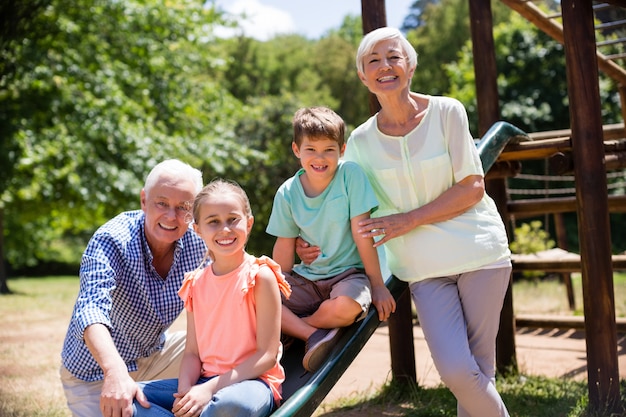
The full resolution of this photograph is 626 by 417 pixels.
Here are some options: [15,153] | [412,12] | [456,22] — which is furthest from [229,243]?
[412,12]

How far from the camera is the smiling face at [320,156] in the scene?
112 inches

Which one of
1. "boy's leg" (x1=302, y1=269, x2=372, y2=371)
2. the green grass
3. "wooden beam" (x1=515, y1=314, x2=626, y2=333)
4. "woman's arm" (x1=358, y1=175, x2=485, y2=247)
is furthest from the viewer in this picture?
"wooden beam" (x1=515, y1=314, x2=626, y2=333)

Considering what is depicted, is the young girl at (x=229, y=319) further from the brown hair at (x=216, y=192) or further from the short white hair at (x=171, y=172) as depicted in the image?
the short white hair at (x=171, y=172)

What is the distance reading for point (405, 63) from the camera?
291cm

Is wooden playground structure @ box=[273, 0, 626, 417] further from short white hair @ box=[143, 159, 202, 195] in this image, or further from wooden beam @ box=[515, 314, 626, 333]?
short white hair @ box=[143, 159, 202, 195]

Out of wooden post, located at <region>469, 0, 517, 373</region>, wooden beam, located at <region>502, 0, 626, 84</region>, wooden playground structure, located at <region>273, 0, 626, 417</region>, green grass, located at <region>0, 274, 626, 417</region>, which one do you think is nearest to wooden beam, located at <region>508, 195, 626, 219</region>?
wooden playground structure, located at <region>273, 0, 626, 417</region>

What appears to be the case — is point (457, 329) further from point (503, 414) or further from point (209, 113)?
point (209, 113)

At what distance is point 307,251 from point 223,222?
528 millimetres

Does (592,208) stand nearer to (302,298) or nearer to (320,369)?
(302,298)

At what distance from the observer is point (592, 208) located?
3.93m

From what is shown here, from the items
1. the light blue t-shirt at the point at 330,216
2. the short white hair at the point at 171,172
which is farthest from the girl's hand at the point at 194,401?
the short white hair at the point at 171,172

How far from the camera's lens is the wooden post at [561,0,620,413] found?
3887mm

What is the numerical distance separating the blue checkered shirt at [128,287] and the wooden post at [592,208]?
2179 mm

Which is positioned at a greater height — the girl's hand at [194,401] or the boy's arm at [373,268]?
the boy's arm at [373,268]
